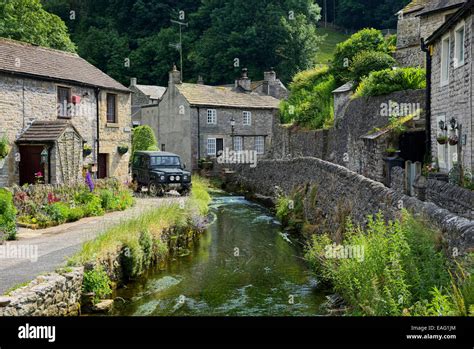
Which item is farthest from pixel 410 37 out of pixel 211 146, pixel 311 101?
pixel 211 146

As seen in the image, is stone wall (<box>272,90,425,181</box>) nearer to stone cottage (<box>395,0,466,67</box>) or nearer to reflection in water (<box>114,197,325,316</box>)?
reflection in water (<box>114,197,325,316</box>)

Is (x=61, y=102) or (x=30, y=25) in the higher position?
(x=30, y=25)

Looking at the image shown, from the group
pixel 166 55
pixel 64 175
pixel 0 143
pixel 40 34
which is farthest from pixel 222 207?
pixel 166 55

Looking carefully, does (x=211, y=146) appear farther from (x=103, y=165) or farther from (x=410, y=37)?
(x=410, y=37)

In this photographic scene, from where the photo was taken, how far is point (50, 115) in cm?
2300

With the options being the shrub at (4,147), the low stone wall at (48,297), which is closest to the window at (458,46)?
the low stone wall at (48,297)

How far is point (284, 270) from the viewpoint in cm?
1450

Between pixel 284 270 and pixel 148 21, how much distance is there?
62.6 meters

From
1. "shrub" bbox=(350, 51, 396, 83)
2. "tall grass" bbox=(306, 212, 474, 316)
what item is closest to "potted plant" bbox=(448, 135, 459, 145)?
"tall grass" bbox=(306, 212, 474, 316)

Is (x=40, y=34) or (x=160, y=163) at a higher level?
(x=40, y=34)

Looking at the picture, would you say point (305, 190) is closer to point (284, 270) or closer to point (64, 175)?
point (284, 270)

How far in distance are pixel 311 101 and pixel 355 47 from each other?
4.63 metres

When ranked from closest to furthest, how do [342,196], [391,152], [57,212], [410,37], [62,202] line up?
[342,196], [57,212], [62,202], [391,152], [410,37]
